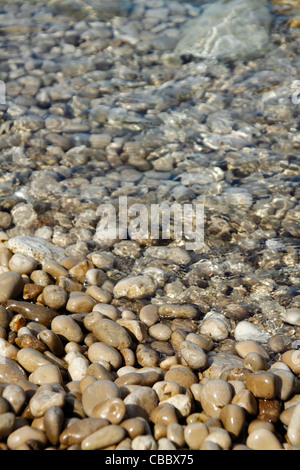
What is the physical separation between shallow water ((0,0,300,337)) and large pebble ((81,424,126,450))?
141 cm

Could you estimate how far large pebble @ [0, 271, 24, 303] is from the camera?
295 cm

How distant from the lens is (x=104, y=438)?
1.97m

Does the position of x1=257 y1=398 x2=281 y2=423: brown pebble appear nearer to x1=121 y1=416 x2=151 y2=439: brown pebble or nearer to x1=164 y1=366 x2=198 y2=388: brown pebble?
x1=164 y1=366 x2=198 y2=388: brown pebble

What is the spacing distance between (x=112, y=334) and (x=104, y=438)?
853mm

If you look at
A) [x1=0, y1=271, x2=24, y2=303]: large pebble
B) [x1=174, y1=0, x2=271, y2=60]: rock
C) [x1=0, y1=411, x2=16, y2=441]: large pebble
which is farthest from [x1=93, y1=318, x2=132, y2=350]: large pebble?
[x1=174, y1=0, x2=271, y2=60]: rock

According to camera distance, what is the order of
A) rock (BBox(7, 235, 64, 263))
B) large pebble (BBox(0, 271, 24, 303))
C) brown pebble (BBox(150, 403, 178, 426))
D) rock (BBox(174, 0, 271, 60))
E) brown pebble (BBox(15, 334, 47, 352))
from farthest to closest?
rock (BBox(174, 0, 271, 60))
rock (BBox(7, 235, 64, 263))
large pebble (BBox(0, 271, 24, 303))
brown pebble (BBox(15, 334, 47, 352))
brown pebble (BBox(150, 403, 178, 426))

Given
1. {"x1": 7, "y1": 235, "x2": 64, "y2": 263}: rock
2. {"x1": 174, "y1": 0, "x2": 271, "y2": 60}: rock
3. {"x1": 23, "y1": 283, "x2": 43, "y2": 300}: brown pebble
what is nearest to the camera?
{"x1": 23, "y1": 283, "x2": 43, "y2": 300}: brown pebble

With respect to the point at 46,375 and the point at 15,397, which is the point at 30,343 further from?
the point at 15,397

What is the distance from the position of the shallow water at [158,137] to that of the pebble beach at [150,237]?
0.07ft

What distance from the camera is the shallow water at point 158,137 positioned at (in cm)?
374

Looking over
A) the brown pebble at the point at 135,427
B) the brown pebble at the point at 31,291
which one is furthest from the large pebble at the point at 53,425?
the brown pebble at the point at 31,291

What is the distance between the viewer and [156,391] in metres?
2.37

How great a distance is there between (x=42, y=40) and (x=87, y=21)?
36.3 inches

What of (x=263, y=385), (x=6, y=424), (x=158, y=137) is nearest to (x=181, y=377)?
(x=263, y=385)
